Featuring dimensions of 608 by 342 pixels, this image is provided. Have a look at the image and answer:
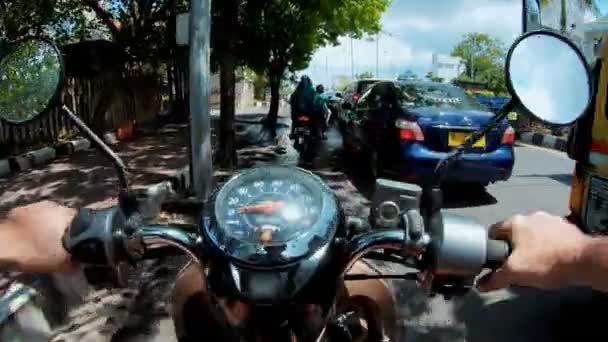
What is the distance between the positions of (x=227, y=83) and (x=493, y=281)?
824cm

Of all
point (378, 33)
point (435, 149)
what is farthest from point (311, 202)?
point (378, 33)

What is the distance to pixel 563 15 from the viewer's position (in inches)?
687

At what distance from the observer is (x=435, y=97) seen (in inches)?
321

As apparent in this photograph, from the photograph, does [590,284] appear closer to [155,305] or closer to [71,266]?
[71,266]

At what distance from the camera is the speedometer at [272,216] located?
4.09 feet

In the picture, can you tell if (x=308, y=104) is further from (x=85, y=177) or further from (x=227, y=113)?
(x=85, y=177)

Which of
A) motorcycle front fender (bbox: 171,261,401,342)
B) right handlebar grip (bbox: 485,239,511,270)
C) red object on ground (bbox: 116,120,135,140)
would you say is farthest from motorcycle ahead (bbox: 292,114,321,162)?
right handlebar grip (bbox: 485,239,511,270)

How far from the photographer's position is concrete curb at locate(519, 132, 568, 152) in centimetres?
1476

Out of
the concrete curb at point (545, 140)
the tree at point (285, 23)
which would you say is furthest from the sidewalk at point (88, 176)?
the concrete curb at point (545, 140)

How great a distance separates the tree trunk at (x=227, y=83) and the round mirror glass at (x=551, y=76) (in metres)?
7.81

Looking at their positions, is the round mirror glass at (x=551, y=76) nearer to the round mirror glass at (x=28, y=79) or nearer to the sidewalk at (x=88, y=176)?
the round mirror glass at (x=28, y=79)

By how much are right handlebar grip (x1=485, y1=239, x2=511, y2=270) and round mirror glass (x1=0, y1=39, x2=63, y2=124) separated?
1197mm

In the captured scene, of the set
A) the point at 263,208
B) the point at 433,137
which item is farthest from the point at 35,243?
the point at 433,137

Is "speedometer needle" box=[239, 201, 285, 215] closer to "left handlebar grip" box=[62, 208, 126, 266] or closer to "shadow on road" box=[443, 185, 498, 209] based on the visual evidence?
"left handlebar grip" box=[62, 208, 126, 266]
